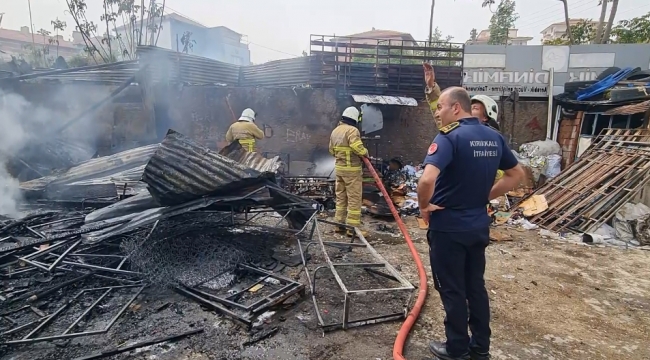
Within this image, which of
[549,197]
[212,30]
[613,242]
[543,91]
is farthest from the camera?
[212,30]

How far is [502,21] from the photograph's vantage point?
20609mm

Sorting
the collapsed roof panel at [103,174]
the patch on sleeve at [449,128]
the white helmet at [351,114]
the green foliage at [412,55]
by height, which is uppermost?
the green foliage at [412,55]

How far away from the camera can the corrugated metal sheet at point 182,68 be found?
880 centimetres

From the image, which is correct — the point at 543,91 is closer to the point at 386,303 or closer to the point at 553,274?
the point at 553,274

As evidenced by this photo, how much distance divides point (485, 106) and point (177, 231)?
12.0ft

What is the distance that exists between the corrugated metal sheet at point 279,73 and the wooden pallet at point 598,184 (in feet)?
20.8

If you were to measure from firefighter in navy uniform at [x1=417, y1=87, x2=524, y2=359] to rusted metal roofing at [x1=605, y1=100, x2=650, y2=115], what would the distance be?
7331 mm

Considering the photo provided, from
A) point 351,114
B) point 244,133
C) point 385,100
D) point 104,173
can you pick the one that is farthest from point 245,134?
point 385,100

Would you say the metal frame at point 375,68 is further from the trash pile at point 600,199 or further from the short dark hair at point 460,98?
the short dark hair at point 460,98

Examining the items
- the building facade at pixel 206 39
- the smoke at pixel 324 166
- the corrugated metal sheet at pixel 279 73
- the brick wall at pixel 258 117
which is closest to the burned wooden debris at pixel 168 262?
the smoke at pixel 324 166

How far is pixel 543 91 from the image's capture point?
33.7 ft

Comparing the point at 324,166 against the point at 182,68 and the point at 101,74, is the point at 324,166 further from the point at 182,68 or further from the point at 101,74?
the point at 101,74

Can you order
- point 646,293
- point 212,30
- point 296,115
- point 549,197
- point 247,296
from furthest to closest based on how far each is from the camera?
1. point 212,30
2. point 296,115
3. point 549,197
4. point 646,293
5. point 247,296

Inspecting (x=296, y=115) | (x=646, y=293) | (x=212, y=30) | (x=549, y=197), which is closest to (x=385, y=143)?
(x=296, y=115)
